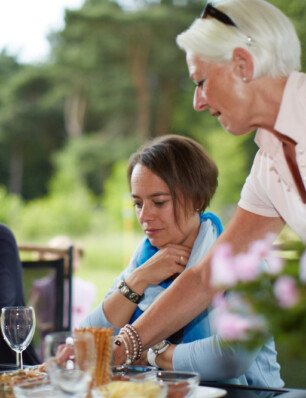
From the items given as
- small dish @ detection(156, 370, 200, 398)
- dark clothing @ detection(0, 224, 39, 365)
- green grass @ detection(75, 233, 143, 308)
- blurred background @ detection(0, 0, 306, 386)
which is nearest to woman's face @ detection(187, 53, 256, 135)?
small dish @ detection(156, 370, 200, 398)

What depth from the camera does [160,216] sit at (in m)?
1.77

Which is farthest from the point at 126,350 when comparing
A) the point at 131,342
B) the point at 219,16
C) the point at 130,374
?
the point at 219,16

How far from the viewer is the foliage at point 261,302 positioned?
2.14 feet

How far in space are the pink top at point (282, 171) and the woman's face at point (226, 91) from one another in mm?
80

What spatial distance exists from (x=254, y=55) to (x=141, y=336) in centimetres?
67

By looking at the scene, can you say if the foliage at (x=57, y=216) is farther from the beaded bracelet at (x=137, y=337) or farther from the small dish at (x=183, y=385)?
the small dish at (x=183, y=385)

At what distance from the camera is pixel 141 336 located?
142cm

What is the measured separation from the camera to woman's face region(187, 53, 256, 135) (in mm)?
1226

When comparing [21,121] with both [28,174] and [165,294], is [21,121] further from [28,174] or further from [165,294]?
[165,294]

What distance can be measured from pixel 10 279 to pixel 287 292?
1.44 m

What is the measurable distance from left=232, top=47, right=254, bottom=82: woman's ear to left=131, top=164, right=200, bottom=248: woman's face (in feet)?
1.98

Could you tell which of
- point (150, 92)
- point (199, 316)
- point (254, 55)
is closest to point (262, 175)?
point (254, 55)

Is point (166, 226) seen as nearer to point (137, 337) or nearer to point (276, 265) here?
point (137, 337)

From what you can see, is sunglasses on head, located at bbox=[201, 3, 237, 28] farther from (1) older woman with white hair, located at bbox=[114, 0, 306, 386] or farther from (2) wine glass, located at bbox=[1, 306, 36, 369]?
(2) wine glass, located at bbox=[1, 306, 36, 369]
